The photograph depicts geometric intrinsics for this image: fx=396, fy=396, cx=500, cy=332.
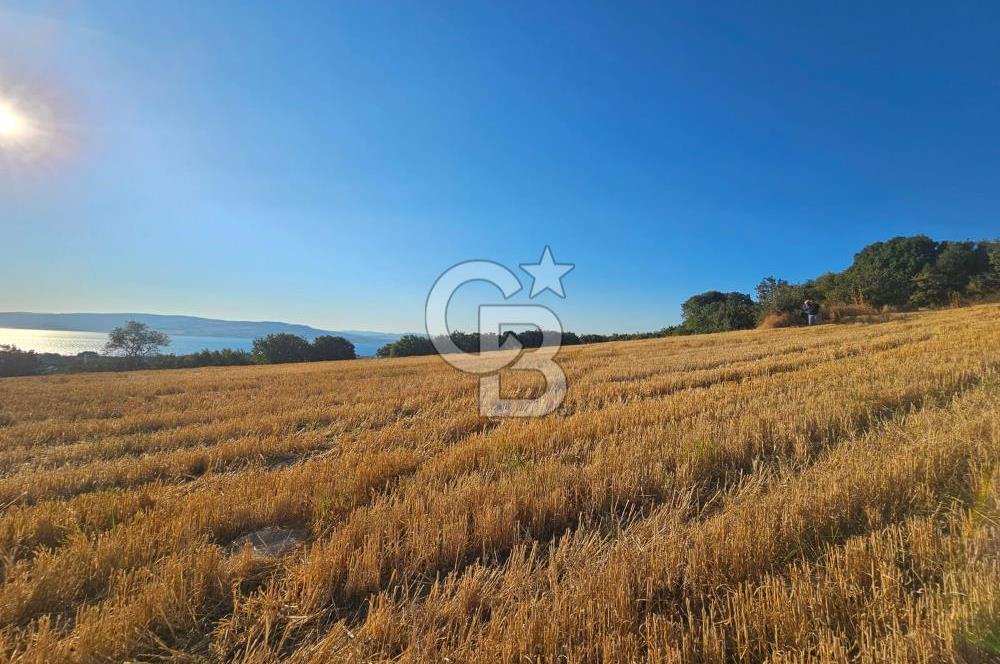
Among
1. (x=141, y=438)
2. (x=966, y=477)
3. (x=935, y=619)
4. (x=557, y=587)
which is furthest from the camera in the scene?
(x=141, y=438)

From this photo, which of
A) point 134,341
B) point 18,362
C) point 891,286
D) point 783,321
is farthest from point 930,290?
point 134,341

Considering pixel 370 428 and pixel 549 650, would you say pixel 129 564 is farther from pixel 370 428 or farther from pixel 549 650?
pixel 370 428

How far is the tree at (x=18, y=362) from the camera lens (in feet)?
136

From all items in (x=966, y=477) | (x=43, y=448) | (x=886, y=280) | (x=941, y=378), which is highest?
(x=886, y=280)

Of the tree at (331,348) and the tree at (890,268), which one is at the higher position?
the tree at (890,268)

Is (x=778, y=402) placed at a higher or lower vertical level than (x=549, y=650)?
higher

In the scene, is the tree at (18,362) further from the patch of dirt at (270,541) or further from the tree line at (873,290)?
the patch of dirt at (270,541)

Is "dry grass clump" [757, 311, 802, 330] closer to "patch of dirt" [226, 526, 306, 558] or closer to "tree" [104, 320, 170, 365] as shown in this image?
"patch of dirt" [226, 526, 306, 558]

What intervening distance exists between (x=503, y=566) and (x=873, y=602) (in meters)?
1.99

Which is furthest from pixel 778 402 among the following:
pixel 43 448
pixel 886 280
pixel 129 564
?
pixel 886 280

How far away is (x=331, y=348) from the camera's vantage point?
67.9 metres

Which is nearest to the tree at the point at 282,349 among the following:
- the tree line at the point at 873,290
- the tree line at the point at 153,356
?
the tree line at the point at 153,356

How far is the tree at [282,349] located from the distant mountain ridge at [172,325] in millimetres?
31142

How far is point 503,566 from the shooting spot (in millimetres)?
2652
